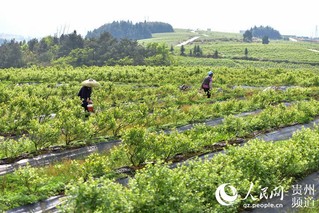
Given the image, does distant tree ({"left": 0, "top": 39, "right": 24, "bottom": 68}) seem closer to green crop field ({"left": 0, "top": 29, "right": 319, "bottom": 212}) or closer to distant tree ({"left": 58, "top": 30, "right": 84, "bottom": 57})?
distant tree ({"left": 58, "top": 30, "right": 84, "bottom": 57})

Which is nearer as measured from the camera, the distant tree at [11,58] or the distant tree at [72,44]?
the distant tree at [11,58]

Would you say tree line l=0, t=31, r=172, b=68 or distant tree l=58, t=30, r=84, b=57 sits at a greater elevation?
distant tree l=58, t=30, r=84, b=57

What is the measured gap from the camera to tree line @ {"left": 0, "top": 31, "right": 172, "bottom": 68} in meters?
74.2

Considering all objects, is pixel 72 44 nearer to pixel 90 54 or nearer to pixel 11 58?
pixel 90 54

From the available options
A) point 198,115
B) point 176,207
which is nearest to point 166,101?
point 198,115

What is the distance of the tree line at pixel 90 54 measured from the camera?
74.2 meters

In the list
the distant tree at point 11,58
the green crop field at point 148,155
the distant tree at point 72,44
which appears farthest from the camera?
the distant tree at point 72,44

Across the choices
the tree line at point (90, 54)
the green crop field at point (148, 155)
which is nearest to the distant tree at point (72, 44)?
the tree line at point (90, 54)

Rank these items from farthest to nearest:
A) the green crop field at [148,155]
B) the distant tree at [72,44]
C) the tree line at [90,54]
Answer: the distant tree at [72,44]
the tree line at [90,54]
the green crop field at [148,155]

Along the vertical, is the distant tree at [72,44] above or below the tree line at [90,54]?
above

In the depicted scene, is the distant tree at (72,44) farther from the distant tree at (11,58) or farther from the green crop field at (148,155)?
the green crop field at (148,155)

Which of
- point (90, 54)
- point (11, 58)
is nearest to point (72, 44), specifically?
point (90, 54)

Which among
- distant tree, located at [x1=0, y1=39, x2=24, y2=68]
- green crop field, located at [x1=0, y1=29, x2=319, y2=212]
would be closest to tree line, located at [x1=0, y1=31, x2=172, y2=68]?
distant tree, located at [x1=0, y1=39, x2=24, y2=68]

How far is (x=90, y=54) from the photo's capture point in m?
75.8
